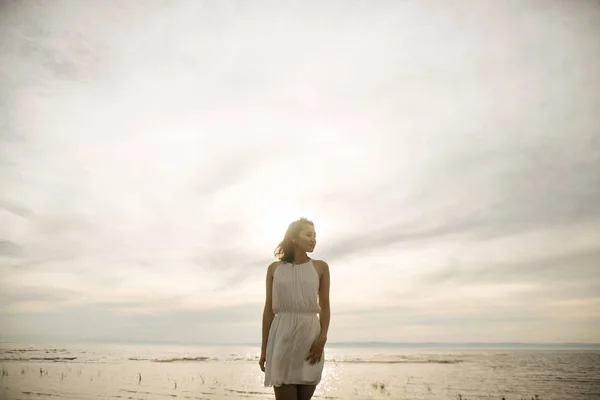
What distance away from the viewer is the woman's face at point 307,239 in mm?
3152

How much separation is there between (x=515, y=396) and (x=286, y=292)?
11.8m


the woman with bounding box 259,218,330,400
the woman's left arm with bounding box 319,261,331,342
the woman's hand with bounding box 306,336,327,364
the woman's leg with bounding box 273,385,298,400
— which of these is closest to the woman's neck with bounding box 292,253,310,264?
the woman with bounding box 259,218,330,400

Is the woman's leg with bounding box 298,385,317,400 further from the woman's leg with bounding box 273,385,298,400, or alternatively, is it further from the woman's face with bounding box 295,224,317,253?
the woman's face with bounding box 295,224,317,253

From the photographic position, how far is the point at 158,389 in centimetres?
1107

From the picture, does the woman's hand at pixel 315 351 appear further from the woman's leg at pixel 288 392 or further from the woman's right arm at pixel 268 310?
the woman's right arm at pixel 268 310

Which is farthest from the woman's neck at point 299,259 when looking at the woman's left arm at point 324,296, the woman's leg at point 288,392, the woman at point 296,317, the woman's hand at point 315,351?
the woman's leg at point 288,392

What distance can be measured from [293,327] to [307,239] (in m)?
0.56

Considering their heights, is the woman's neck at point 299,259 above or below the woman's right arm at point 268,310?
above

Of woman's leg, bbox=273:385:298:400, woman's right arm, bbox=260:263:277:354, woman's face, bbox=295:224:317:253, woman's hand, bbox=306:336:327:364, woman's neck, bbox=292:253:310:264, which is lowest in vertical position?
woman's leg, bbox=273:385:298:400

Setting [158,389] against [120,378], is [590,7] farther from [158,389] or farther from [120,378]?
[120,378]

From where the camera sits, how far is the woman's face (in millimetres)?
3152

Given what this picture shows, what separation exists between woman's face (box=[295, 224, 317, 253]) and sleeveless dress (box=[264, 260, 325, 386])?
0.36 ft

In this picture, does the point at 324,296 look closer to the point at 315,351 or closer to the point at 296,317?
the point at 296,317

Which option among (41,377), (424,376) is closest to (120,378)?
(41,377)
